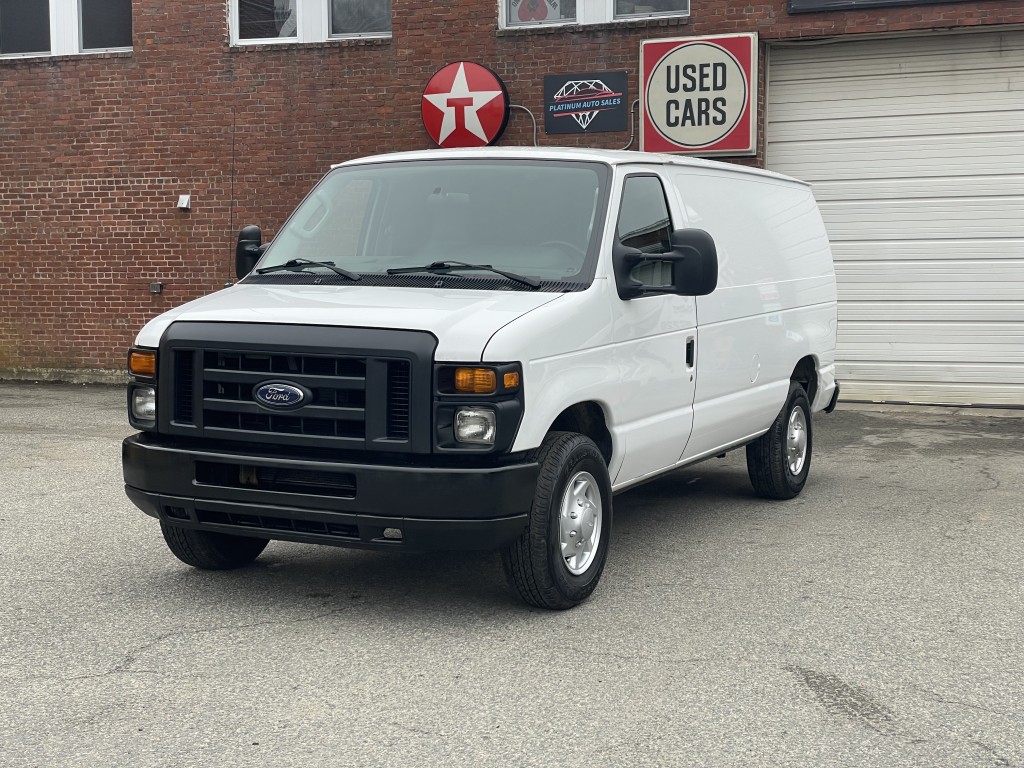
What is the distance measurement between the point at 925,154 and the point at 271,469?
1009 cm

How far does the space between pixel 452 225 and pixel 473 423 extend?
1492 mm

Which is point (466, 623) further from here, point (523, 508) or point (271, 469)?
point (271, 469)

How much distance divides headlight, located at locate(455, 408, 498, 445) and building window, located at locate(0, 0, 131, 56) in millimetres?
11938

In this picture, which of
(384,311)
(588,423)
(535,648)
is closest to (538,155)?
(588,423)

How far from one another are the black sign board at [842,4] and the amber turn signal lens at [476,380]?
A: 30.9 ft

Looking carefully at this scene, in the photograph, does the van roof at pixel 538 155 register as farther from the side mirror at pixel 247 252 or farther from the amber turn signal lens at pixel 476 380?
the amber turn signal lens at pixel 476 380

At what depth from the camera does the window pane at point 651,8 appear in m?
14.0

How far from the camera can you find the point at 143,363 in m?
5.93

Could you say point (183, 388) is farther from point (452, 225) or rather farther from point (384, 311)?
point (452, 225)

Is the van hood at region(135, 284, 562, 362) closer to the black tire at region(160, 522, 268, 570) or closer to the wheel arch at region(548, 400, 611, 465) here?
the wheel arch at region(548, 400, 611, 465)

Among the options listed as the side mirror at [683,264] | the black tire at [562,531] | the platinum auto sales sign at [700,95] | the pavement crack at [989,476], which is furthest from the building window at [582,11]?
the black tire at [562,531]

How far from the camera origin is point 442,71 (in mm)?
14594

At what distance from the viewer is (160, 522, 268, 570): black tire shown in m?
6.35

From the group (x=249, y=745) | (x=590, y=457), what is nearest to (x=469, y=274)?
(x=590, y=457)
